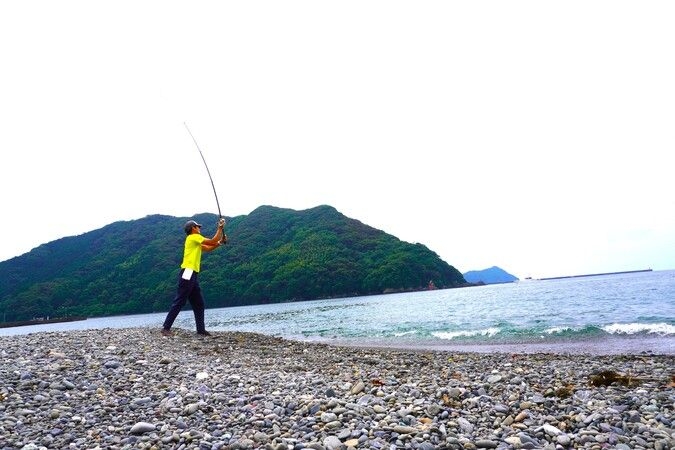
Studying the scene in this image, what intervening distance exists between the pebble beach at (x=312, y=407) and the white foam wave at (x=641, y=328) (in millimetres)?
9196

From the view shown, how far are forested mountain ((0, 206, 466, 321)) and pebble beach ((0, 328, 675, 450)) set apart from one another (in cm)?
9933

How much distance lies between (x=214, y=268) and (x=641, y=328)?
11360 centimetres

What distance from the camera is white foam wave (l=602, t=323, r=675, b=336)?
15867 millimetres

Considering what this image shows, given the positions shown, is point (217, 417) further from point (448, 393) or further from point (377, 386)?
point (448, 393)

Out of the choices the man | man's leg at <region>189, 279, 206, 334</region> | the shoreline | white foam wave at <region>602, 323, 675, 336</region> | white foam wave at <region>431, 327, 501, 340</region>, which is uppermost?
the man

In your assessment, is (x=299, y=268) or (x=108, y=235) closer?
(x=299, y=268)

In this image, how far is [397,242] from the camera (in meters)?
135

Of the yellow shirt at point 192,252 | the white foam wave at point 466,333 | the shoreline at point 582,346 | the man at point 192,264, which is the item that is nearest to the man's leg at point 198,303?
the man at point 192,264

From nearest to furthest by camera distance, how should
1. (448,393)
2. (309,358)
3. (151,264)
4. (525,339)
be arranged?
(448,393)
(309,358)
(525,339)
(151,264)

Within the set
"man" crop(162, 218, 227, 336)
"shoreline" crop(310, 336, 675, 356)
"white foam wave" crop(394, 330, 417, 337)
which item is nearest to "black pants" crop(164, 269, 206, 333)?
"man" crop(162, 218, 227, 336)

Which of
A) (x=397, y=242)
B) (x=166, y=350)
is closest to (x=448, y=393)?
(x=166, y=350)

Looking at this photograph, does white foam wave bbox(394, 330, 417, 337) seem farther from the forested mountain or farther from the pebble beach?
the forested mountain

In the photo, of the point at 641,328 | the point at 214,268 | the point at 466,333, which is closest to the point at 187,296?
the point at 466,333

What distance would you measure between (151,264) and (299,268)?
122 feet
